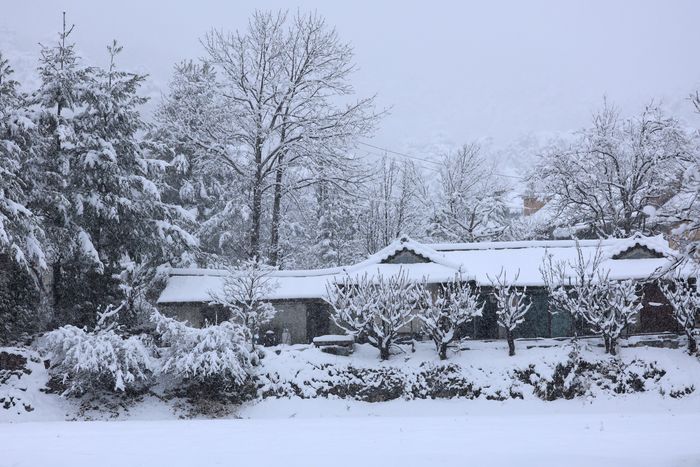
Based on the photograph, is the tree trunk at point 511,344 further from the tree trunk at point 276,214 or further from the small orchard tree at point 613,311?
the tree trunk at point 276,214

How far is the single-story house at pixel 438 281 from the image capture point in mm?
22594

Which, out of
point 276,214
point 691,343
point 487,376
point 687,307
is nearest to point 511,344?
point 487,376

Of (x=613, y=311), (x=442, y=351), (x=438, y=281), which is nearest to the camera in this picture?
(x=613, y=311)

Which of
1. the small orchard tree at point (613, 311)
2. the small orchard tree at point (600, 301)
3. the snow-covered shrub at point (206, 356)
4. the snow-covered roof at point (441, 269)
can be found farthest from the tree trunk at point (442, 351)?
the snow-covered shrub at point (206, 356)

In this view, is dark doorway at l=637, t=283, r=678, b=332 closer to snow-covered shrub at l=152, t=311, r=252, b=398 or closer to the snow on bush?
the snow on bush

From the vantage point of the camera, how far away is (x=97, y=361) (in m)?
16.5

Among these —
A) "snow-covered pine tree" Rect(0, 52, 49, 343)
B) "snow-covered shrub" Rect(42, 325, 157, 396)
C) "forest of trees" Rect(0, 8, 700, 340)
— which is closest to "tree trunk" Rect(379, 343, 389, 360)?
"forest of trees" Rect(0, 8, 700, 340)

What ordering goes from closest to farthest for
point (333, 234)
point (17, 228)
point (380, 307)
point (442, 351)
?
point (17, 228), point (442, 351), point (380, 307), point (333, 234)

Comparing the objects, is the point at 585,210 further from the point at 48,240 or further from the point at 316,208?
the point at 48,240

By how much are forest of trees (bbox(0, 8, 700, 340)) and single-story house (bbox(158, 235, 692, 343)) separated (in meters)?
1.55

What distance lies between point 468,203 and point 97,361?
27478mm

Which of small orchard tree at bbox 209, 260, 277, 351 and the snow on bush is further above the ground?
small orchard tree at bbox 209, 260, 277, 351

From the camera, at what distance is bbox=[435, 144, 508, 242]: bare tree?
36438mm

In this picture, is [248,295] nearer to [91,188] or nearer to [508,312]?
[91,188]
